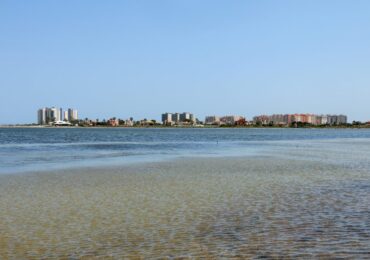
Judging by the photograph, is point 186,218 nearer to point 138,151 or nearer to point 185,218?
point 185,218

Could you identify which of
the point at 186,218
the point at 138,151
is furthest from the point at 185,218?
the point at 138,151

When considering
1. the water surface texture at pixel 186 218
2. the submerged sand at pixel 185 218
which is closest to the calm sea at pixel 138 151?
the submerged sand at pixel 185 218

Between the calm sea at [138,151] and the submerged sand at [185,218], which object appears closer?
the submerged sand at [185,218]

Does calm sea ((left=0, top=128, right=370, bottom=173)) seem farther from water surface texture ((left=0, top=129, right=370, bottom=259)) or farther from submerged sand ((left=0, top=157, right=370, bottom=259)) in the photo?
water surface texture ((left=0, top=129, right=370, bottom=259))

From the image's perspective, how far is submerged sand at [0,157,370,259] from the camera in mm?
9008

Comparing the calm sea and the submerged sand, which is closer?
the submerged sand

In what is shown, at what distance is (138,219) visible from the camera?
473 inches

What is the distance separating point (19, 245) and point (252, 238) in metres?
4.94

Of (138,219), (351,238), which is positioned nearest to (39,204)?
(138,219)

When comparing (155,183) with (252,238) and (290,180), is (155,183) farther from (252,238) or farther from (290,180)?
(252,238)

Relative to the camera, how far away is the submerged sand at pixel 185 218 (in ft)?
29.6

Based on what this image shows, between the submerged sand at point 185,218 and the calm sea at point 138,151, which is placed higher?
the submerged sand at point 185,218

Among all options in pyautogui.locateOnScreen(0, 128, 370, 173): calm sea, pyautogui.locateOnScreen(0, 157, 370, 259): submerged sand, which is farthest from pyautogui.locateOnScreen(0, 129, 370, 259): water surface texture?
pyautogui.locateOnScreen(0, 128, 370, 173): calm sea

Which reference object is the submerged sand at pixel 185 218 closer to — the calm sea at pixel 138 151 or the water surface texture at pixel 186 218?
the water surface texture at pixel 186 218
